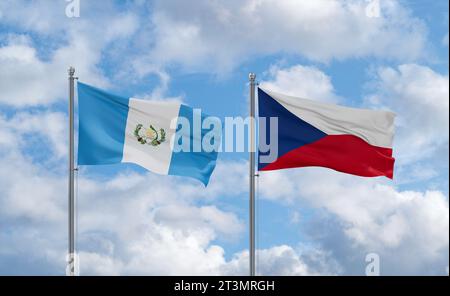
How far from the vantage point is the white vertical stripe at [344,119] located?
2028 centimetres

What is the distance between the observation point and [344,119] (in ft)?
68.3

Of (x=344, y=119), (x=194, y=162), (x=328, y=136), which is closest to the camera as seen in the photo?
(x=194, y=162)

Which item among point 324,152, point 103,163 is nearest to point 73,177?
point 103,163

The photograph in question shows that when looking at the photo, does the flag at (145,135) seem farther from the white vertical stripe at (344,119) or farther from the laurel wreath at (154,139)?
the white vertical stripe at (344,119)

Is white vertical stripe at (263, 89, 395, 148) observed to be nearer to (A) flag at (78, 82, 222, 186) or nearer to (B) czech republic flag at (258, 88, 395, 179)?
(B) czech republic flag at (258, 88, 395, 179)

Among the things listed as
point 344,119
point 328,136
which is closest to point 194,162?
point 328,136

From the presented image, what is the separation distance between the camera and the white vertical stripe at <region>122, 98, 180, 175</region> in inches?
776

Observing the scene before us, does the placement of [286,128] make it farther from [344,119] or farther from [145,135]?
[145,135]

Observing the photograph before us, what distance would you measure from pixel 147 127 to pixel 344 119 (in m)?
5.52

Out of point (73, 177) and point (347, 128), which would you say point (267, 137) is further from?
point (73, 177)

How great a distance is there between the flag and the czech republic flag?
164cm

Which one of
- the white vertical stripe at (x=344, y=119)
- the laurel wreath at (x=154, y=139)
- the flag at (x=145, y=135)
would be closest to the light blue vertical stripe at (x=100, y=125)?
the flag at (x=145, y=135)

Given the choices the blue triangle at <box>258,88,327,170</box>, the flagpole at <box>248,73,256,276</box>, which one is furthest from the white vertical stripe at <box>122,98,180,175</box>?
the blue triangle at <box>258,88,327,170</box>

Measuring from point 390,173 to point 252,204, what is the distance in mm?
4270
